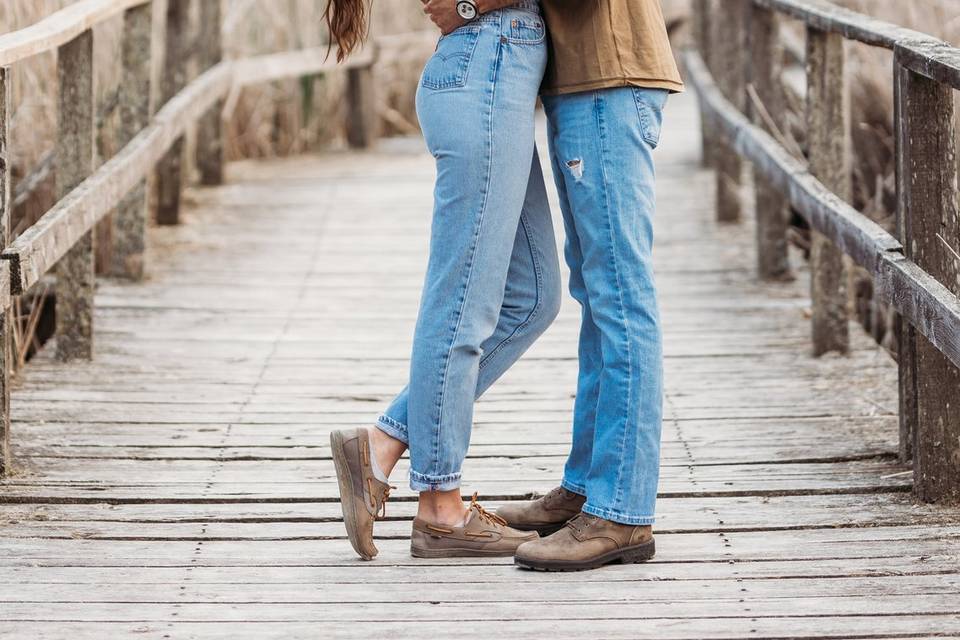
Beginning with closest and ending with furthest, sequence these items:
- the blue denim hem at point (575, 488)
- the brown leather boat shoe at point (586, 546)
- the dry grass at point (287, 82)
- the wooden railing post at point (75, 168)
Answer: the brown leather boat shoe at point (586, 546)
the blue denim hem at point (575, 488)
the wooden railing post at point (75, 168)
the dry grass at point (287, 82)

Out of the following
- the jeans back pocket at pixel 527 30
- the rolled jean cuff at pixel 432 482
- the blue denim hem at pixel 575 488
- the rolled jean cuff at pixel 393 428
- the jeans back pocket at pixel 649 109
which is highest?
the jeans back pocket at pixel 527 30

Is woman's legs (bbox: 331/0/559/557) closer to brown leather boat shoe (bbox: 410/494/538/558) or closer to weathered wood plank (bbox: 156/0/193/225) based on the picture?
brown leather boat shoe (bbox: 410/494/538/558)

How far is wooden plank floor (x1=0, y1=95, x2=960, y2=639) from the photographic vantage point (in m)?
2.64

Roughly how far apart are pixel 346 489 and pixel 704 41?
6.55m

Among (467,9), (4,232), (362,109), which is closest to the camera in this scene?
(467,9)

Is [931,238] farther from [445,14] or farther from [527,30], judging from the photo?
[445,14]

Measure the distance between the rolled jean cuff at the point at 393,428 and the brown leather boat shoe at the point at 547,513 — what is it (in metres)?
0.32

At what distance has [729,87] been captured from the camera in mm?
6875

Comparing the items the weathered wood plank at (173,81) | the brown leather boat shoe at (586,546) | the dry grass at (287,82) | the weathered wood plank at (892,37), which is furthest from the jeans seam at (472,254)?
the weathered wood plank at (173,81)

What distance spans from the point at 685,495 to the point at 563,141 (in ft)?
3.14

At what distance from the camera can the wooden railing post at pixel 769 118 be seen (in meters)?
5.70

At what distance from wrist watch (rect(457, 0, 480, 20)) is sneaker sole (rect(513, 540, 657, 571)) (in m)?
1.03

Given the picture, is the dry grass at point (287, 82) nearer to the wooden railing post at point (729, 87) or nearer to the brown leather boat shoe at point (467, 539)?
the wooden railing post at point (729, 87)

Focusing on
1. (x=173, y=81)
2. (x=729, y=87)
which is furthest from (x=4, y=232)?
(x=729, y=87)
